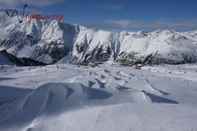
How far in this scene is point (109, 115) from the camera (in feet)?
20.9

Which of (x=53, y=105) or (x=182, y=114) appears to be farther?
(x=53, y=105)

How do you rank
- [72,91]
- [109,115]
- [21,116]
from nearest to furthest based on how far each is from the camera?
[109,115]
[21,116]
[72,91]

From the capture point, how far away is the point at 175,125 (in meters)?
5.83

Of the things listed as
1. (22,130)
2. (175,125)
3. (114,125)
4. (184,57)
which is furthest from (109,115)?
(184,57)

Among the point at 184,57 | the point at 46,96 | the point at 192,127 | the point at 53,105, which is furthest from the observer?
the point at 184,57

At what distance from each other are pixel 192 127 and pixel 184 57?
644 feet

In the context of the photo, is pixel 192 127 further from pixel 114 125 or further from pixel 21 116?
pixel 21 116

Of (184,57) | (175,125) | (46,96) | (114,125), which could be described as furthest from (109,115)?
(184,57)

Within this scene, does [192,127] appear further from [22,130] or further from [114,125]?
[22,130]

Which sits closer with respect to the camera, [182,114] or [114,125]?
[114,125]

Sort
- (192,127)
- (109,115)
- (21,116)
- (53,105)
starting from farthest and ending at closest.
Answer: (53,105)
(21,116)
(109,115)
(192,127)

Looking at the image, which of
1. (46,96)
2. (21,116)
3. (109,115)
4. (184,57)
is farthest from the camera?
(184,57)

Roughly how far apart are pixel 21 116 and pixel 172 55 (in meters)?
A: 199

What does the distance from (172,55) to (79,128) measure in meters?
200
